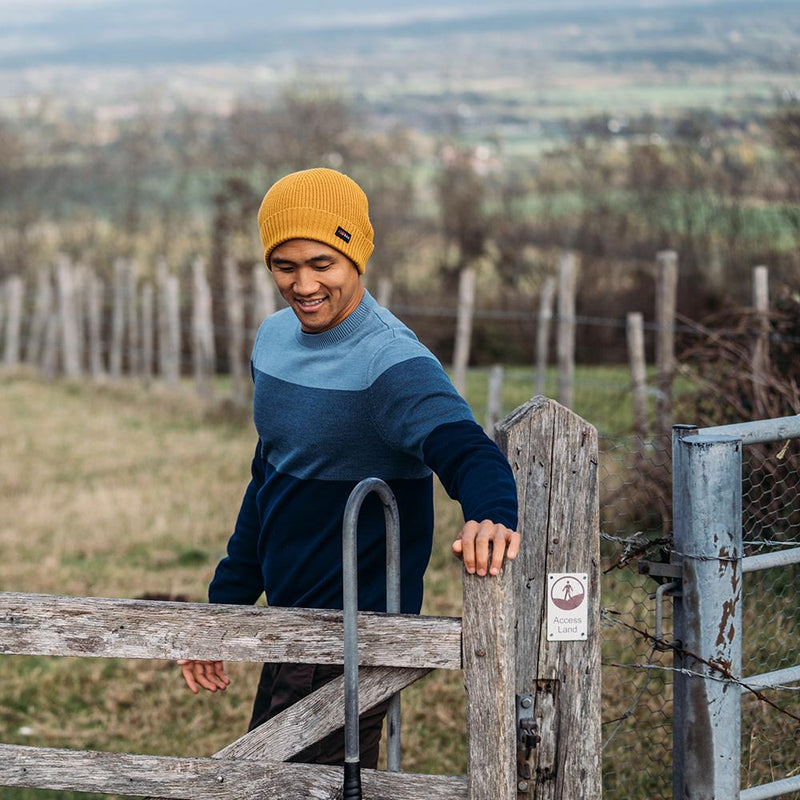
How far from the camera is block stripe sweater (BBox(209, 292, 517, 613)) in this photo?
8.69ft

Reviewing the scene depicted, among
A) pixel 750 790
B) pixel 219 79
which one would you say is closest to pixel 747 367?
pixel 750 790

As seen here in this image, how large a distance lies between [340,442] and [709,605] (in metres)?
0.90

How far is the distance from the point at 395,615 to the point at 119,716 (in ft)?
11.4

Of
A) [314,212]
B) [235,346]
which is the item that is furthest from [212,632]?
[235,346]

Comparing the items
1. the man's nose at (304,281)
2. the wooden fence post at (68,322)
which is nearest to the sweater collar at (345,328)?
the man's nose at (304,281)

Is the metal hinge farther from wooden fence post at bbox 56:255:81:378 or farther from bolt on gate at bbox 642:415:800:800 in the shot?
wooden fence post at bbox 56:255:81:378

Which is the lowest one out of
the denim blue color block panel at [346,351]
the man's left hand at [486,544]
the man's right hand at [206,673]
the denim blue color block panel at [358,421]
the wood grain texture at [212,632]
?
the man's right hand at [206,673]

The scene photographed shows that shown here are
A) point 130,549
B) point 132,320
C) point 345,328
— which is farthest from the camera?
point 132,320

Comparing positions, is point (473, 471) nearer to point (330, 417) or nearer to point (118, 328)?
point (330, 417)

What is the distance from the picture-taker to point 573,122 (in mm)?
29500

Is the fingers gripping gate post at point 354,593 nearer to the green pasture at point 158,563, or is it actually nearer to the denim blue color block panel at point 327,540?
the denim blue color block panel at point 327,540

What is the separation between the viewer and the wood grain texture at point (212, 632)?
8.53 feet

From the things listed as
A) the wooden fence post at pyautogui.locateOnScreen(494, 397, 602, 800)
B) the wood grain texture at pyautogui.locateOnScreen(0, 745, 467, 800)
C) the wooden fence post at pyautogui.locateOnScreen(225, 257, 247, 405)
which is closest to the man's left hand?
the wooden fence post at pyautogui.locateOnScreen(494, 397, 602, 800)

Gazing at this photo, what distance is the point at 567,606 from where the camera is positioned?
2701mm
